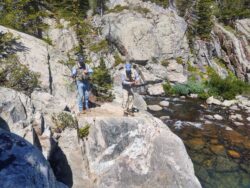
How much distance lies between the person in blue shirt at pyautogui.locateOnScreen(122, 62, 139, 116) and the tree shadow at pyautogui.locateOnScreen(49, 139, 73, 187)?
3.23 metres

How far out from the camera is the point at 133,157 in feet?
34.7

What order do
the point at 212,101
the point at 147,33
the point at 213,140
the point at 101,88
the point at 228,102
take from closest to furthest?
the point at 101,88 < the point at 213,140 < the point at 228,102 < the point at 212,101 < the point at 147,33

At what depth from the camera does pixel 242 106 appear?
2438 centimetres

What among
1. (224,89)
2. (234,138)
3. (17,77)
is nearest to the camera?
(17,77)

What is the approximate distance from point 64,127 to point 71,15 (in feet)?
86.9

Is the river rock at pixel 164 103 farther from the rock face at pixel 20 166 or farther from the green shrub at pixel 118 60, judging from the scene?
the rock face at pixel 20 166

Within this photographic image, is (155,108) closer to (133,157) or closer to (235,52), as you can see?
(133,157)

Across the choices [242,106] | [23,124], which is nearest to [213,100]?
[242,106]

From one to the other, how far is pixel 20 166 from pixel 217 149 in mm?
12297

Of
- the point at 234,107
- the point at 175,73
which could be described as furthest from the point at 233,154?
the point at 175,73

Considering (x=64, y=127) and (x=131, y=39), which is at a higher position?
(x=131, y=39)

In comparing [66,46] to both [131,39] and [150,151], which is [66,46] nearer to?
[131,39]

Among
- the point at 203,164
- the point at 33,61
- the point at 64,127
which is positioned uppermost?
the point at 33,61

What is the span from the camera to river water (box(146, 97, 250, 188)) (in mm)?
13188
